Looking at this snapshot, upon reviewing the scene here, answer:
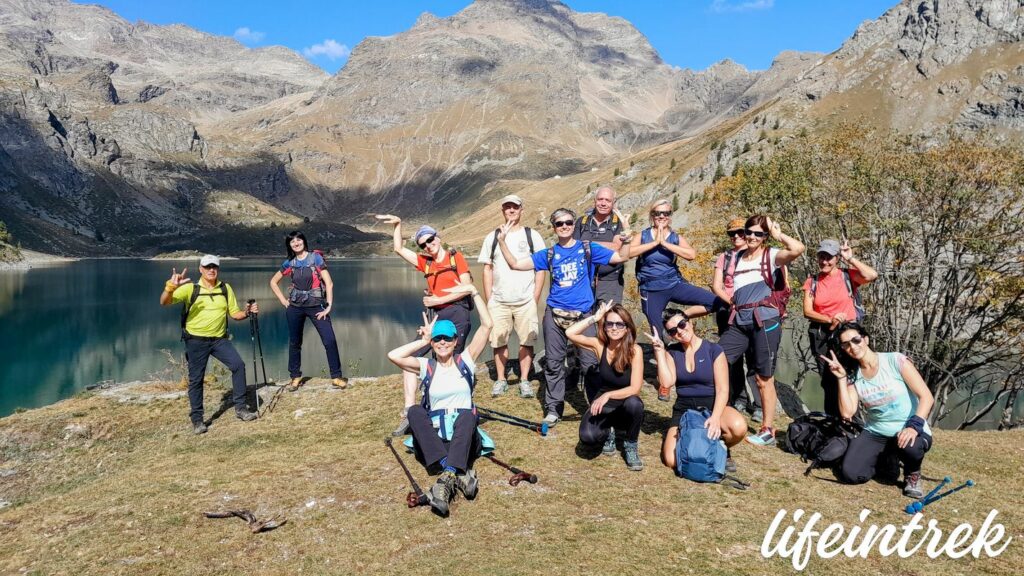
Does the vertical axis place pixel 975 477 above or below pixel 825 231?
below

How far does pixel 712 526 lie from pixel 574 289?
4.11 m

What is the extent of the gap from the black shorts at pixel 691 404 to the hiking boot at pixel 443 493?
10.9 ft

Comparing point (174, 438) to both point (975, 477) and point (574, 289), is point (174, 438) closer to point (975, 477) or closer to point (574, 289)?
point (574, 289)

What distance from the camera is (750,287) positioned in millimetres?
8969

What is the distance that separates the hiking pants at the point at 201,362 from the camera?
35.4ft

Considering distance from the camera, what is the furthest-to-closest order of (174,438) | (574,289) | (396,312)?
(396,312)
(174,438)
(574,289)

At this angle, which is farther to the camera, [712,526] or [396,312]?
[396,312]

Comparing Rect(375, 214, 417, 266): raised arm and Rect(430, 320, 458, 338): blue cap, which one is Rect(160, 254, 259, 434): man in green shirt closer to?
Rect(375, 214, 417, 266): raised arm

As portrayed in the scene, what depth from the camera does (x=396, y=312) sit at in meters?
76.4

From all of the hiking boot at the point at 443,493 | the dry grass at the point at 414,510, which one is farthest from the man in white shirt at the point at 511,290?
the hiking boot at the point at 443,493

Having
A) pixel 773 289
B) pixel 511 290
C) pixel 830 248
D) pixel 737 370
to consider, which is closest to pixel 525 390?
pixel 511 290

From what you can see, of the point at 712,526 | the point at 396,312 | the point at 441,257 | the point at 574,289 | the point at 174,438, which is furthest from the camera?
the point at 396,312

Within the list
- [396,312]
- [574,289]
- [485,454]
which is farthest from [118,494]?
[396,312]

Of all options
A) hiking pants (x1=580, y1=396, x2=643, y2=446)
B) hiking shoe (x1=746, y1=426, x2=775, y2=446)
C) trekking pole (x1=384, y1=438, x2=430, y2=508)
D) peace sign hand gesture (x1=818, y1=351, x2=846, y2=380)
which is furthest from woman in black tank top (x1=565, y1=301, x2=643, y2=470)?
peace sign hand gesture (x1=818, y1=351, x2=846, y2=380)
